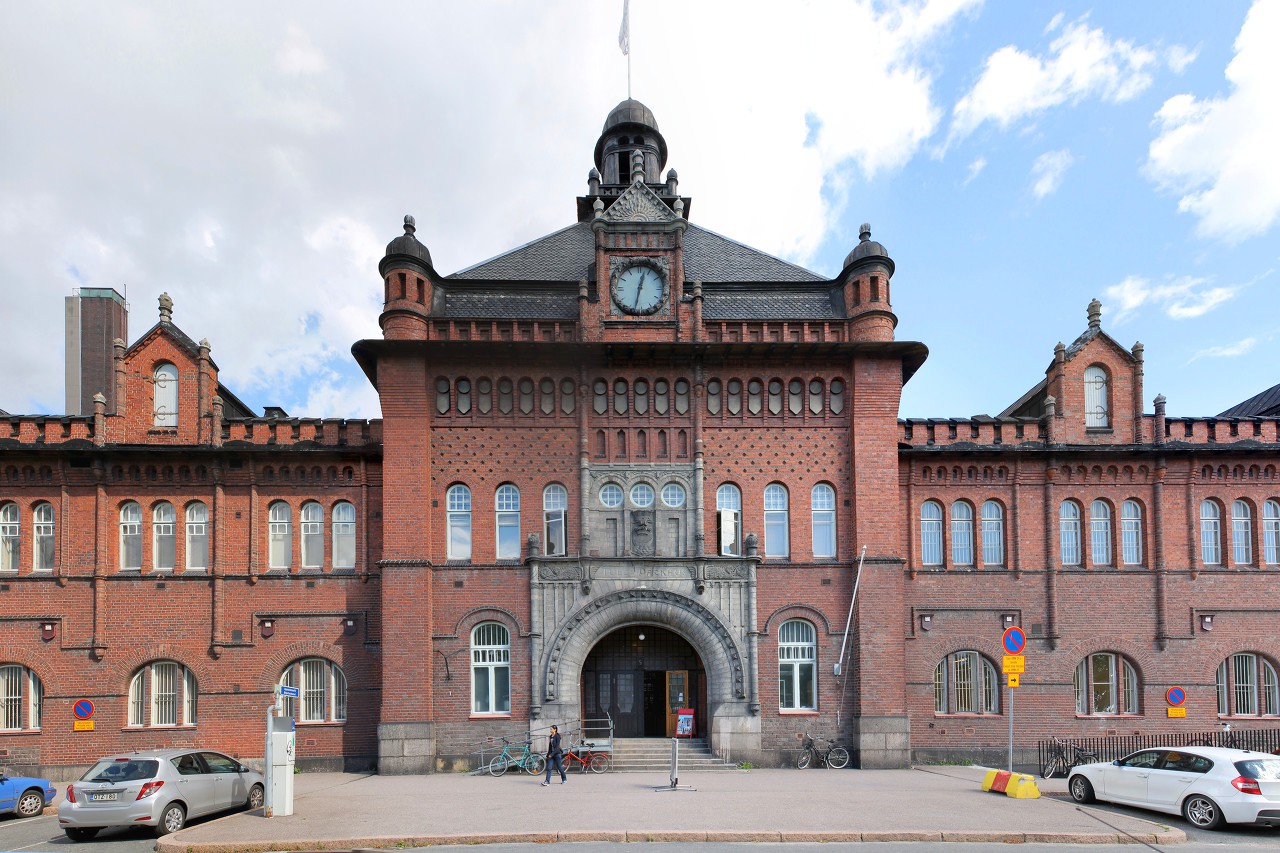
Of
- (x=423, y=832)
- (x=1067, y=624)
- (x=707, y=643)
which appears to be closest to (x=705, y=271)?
(x=707, y=643)

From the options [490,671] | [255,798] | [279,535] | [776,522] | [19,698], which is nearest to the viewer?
[255,798]

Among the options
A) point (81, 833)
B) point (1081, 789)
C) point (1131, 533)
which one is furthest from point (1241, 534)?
point (81, 833)

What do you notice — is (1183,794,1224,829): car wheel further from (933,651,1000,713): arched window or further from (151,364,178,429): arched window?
(151,364,178,429): arched window

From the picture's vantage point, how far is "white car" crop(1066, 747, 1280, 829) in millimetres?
15562

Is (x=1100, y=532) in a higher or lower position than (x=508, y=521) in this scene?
lower

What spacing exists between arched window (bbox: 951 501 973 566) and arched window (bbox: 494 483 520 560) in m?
12.3

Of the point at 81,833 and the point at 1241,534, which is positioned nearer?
the point at 81,833

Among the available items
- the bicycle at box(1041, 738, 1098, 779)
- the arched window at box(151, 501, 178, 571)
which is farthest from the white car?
the arched window at box(151, 501, 178, 571)

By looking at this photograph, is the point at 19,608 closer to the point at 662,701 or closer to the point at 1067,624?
the point at 662,701

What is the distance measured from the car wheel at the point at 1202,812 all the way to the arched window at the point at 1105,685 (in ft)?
31.6

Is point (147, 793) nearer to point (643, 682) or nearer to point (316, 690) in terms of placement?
point (316, 690)

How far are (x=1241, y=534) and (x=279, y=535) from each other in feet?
90.0

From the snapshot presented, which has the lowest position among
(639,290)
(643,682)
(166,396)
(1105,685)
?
(1105,685)

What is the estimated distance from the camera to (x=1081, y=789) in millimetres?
18344
